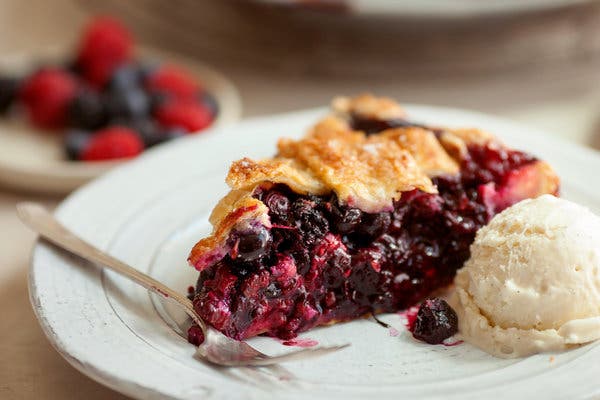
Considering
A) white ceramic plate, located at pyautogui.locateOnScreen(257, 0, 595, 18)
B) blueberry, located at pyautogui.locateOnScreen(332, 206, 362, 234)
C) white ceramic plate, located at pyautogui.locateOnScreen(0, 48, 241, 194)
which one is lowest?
white ceramic plate, located at pyautogui.locateOnScreen(0, 48, 241, 194)

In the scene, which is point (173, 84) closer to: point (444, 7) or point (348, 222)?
point (444, 7)

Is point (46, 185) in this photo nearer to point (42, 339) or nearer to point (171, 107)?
point (171, 107)

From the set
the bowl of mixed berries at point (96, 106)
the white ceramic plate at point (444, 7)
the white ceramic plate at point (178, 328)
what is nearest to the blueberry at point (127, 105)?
the bowl of mixed berries at point (96, 106)

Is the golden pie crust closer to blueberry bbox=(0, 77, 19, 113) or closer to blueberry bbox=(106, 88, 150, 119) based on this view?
blueberry bbox=(106, 88, 150, 119)

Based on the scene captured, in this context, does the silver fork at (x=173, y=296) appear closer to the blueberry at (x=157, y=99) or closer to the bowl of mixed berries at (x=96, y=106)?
the bowl of mixed berries at (x=96, y=106)

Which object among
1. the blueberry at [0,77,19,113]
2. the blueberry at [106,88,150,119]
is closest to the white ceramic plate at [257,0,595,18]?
the blueberry at [106,88,150,119]

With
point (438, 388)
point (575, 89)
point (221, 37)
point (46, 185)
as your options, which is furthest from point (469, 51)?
point (438, 388)

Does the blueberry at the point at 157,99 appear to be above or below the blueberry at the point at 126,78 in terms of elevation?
below
